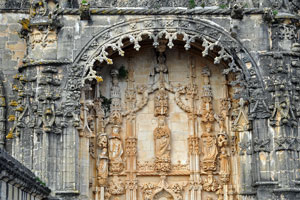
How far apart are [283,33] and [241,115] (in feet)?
8.10

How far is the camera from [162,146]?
746 inches

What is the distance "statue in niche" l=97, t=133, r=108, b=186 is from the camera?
18602 millimetres

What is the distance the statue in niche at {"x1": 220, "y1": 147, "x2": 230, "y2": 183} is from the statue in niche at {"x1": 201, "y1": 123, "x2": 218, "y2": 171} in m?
0.20

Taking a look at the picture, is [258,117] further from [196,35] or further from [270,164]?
[196,35]

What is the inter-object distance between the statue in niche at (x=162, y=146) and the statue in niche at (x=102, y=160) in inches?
56.3

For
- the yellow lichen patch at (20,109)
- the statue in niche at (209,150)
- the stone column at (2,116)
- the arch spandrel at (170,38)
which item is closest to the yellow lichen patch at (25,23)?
the arch spandrel at (170,38)

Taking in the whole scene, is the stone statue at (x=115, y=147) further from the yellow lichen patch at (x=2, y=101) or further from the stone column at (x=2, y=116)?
the yellow lichen patch at (x=2, y=101)

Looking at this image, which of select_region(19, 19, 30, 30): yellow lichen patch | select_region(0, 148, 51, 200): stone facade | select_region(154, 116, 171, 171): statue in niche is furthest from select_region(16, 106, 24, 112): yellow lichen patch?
select_region(0, 148, 51, 200): stone facade

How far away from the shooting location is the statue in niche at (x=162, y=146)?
1886cm

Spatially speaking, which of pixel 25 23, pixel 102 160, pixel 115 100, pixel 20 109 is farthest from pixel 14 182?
pixel 115 100

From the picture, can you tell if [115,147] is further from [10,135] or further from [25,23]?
[25,23]

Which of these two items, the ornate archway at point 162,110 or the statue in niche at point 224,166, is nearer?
the ornate archway at point 162,110

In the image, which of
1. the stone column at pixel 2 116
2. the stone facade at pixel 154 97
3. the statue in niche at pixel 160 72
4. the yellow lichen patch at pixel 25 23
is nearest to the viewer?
the stone facade at pixel 154 97

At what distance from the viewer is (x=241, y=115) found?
1805 cm
